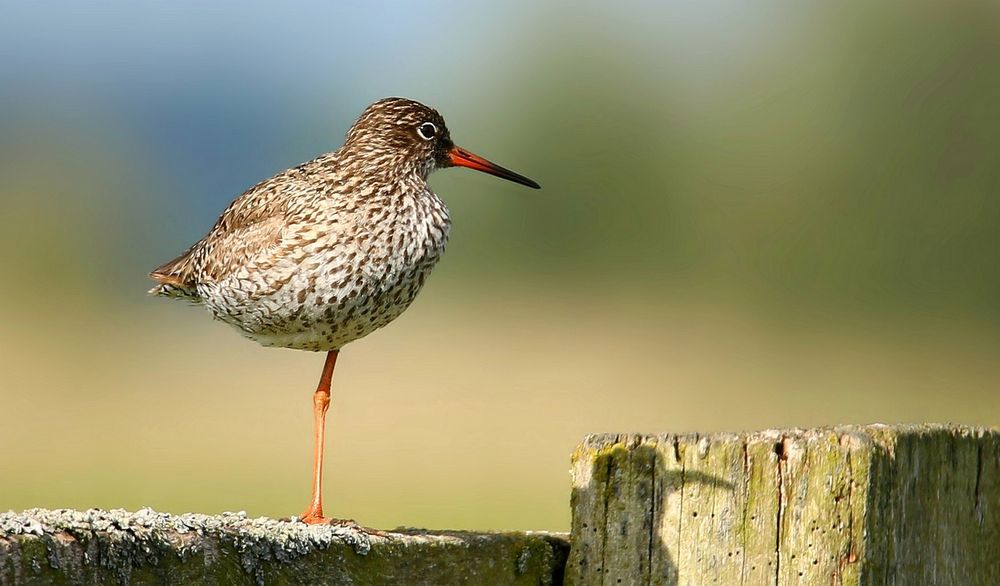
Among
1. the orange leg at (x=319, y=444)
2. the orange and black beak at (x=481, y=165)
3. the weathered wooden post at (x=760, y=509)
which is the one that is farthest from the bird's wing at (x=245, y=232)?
the weathered wooden post at (x=760, y=509)

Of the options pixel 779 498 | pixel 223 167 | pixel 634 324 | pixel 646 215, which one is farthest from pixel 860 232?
pixel 223 167

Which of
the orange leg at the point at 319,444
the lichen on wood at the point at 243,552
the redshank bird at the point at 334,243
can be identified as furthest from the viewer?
the redshank bird at the point at 334,243

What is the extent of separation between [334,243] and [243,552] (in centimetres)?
266

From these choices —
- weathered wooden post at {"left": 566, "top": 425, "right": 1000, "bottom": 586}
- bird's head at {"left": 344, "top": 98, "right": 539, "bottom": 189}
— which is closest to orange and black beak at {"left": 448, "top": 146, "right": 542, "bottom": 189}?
bird's head at {"left": 344, "top": 98, "right": 539, "bottom": 189}

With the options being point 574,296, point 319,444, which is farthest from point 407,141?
point 574,296

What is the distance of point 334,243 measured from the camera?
5.68m

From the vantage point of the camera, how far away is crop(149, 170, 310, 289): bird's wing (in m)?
5.89

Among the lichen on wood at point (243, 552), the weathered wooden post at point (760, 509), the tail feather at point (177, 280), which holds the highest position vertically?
the tail feather at point (177, 280)

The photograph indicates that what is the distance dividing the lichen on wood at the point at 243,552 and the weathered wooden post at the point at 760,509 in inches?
8.8

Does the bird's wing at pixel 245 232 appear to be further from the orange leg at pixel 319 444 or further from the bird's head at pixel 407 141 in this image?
the orange leg at pixel 319 444

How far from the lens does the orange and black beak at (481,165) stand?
6.42m

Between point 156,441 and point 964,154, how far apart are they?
1671 cm

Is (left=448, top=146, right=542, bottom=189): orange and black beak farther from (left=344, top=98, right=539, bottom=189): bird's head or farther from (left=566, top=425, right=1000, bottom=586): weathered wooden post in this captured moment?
(left=566, top=425, right=1000, bottom=586): weathered wooden post

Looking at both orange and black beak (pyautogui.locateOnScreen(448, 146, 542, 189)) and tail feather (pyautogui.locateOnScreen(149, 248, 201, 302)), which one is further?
tail feather (pyautogui.locateOnScreen(149, 248, 201, 302))
